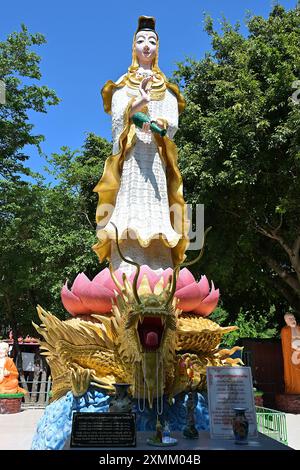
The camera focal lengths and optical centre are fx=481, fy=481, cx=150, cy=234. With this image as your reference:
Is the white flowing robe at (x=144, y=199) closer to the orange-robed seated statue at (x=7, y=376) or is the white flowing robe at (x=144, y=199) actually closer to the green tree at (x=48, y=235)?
Result: the green tree at (x=48, y=235)

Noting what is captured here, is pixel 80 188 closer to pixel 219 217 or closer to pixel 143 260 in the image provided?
pixel 219 217

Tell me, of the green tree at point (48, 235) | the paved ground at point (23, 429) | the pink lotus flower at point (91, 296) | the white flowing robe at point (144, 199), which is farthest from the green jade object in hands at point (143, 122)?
the green tree at point (48, 235)

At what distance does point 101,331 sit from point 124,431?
1622mm

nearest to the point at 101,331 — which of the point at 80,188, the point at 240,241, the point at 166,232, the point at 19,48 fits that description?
the point at 166,232

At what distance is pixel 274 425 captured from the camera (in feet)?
25.1

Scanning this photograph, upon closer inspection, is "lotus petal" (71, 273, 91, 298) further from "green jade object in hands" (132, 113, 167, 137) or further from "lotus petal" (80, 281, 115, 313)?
"green jade object in hands" (132, 113, 167, 137)

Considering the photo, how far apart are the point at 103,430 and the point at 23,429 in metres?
6.47

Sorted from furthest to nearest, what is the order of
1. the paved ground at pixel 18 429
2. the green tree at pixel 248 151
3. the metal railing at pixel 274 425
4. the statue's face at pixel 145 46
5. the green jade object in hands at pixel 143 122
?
the green tree at pixel 248 151
the statue's face at pixel 145 46
the paved ground at pixel 18 429
the metal railing at pixel 274 425
the green jade object in hands at pixel 143 122

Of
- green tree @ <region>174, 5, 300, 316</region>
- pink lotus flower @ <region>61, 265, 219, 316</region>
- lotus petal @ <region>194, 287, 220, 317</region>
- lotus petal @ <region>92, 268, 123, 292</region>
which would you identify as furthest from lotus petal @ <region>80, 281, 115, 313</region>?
green tree @ <region>174, 5, 300, 316</region>

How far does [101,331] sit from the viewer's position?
16.5 feet

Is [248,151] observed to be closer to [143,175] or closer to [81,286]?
[143,175]

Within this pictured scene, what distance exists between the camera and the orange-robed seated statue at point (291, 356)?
40.6ft

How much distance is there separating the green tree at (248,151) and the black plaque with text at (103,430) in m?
8.22

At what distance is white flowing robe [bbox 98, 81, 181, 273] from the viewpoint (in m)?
6.33
